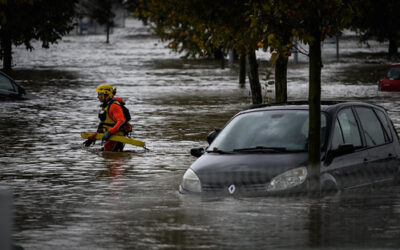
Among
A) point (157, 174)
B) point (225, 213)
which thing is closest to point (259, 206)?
point (225, 213)

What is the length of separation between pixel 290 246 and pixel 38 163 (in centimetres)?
871

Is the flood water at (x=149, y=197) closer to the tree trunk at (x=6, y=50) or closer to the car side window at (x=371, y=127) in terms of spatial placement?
the car side window at (x=371, y=127)

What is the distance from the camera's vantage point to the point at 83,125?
23.7m

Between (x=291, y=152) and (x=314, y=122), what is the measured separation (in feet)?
1.36

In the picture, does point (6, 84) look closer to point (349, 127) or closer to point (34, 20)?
point (34, 20)

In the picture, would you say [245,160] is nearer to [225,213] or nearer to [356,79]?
[225,213]

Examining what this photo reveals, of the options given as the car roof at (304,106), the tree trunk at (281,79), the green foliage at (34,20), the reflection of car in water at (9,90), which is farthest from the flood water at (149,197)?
the green foliage at (34,20)

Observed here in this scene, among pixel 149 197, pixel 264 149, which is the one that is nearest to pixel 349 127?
pixel 264 149

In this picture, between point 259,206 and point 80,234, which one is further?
point 259,206

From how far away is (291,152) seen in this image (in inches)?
405

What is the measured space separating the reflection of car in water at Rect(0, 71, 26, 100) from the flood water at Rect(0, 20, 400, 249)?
0.42m

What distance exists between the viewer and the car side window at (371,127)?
11.0 metres

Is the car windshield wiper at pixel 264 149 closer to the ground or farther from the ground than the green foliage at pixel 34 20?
closer to the ground

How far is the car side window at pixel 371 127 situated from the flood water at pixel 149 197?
1.99 ft
